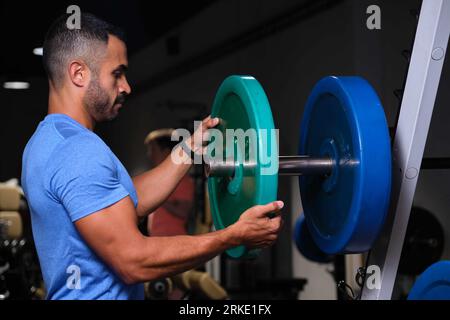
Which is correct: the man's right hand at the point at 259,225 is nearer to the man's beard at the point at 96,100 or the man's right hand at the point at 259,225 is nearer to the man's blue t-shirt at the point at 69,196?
the man's blue t-shirt at the point at 69,196

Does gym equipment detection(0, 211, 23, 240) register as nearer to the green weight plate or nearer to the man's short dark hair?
the green weight plate

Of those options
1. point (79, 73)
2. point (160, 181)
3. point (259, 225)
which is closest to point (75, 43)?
point (79, 73)

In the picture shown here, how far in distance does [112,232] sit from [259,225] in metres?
0.31

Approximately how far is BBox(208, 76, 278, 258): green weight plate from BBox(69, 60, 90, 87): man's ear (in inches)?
13.7

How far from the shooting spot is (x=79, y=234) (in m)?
1.26

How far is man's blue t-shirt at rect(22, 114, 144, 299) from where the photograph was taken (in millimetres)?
1197

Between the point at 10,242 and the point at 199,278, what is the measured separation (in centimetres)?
132

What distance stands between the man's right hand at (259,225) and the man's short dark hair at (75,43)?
0.51 meters

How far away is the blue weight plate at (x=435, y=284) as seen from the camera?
1.30 metres

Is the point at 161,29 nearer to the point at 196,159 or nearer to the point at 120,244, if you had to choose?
the point at 196,159

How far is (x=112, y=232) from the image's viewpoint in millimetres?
1197

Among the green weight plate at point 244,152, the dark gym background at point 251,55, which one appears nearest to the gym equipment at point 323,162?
the green weight plate at point 244,152

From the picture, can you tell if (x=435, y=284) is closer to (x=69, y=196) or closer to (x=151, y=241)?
(x=151, y=241)
